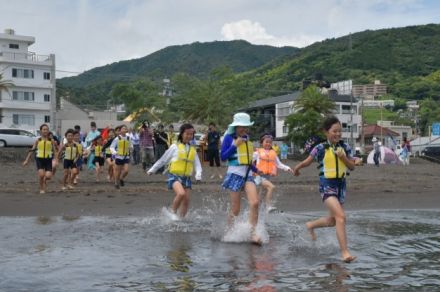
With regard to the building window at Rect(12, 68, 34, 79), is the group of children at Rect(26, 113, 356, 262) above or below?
below

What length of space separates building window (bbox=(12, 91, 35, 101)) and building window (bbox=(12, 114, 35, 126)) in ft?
6.26

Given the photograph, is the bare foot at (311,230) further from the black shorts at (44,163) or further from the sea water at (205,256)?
the black shorts at (44,163)

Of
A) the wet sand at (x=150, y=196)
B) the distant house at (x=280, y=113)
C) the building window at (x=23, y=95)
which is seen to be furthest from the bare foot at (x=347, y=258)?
the distant house at (x=280, y=113)

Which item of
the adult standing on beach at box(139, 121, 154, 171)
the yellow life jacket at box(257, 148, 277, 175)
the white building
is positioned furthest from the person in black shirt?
the white building

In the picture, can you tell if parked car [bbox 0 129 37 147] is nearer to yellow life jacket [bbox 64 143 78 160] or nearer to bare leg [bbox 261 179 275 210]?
yellow life jacket [bbox 64 143 78 160]

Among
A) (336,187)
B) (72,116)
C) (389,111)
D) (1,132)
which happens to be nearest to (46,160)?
(336,187)

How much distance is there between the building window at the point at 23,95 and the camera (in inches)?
2827

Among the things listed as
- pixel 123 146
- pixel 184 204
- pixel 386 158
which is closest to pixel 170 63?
pixel 386 158

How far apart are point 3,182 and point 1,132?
77.8 ft

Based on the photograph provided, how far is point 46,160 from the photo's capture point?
16125 millimetres

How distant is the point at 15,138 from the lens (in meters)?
41.5

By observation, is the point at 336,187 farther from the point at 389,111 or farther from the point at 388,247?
the point at 389,111

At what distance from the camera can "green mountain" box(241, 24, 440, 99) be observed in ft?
424

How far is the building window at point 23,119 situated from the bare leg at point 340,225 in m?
68.0
